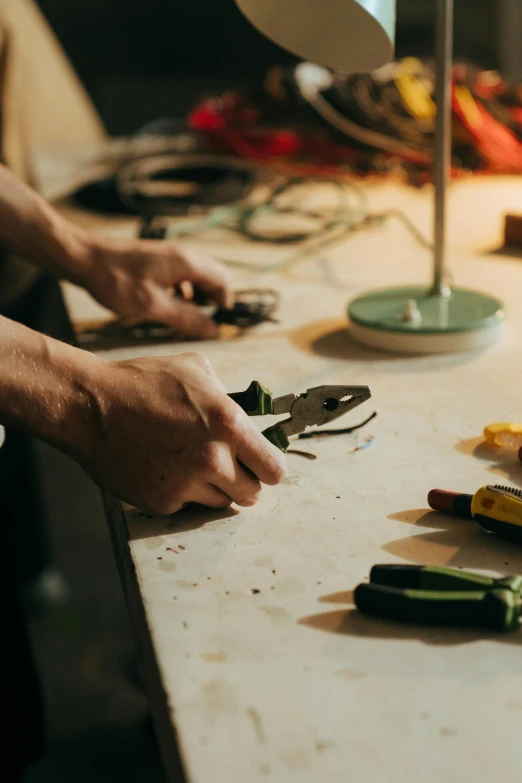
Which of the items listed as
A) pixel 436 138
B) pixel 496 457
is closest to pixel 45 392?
pixel 496 457

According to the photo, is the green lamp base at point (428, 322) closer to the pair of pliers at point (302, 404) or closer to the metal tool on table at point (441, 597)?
the pair of pliers at point (302, 404)

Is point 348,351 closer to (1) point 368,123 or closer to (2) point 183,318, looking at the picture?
(2) point 183,318

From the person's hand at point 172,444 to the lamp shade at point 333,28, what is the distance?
0.33 m

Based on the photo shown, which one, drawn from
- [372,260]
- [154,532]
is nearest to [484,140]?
[372,260]

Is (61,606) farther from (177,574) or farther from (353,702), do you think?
(353,702)

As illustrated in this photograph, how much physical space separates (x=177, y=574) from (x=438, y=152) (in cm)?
54

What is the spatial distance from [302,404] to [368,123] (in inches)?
40.9

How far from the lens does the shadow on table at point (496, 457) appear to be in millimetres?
615

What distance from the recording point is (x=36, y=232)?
961 mm

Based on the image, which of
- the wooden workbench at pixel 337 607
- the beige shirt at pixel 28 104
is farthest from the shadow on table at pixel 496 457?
the beige shirt at pixel 28 104

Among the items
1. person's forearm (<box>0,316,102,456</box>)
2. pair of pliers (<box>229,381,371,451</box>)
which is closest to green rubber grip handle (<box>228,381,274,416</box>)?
pair of pliers (<box>229,381,371,451</box>)

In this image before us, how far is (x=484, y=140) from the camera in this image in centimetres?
149

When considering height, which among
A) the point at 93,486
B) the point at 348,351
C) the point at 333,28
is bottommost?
the point at 93,486

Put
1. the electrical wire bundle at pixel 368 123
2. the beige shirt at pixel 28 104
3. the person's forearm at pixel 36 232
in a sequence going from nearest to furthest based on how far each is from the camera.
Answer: the person's forearm at pixel 36 232 → the beige shirt at pixel 28 104 → the electrical wire bundle at pixel 368 123
